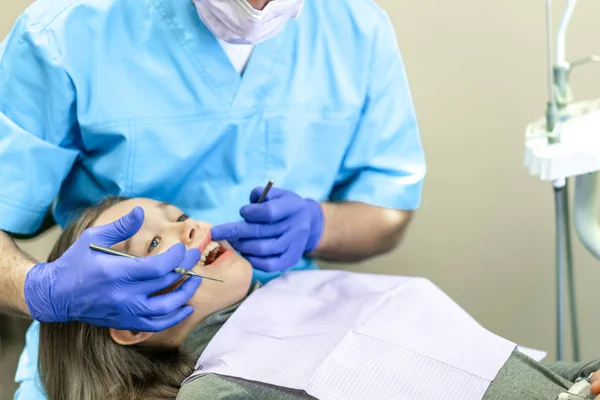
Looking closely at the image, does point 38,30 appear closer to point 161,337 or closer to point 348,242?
point 161,337

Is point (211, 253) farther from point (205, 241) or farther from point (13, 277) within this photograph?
point (13, 277)

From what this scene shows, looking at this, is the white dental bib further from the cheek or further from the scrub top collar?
the scrub top collar

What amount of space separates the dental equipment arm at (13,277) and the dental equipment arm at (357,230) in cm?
64

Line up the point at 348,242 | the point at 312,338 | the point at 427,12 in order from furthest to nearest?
the point at 427,12
the point at 348,242
the point at 312,338

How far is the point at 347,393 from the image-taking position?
3.82 ft

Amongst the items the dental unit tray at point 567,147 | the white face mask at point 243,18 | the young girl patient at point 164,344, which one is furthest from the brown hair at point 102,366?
the dental unit tray at point 567,147

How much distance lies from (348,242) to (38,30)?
2.62 ft

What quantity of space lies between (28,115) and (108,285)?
442mm

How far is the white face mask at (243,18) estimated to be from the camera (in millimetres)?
1326

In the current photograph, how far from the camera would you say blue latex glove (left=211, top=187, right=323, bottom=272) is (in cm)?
140

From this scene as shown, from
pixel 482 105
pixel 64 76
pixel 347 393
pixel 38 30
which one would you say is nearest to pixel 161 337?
pixel 347 393

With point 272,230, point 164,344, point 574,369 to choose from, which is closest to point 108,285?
point 164,344

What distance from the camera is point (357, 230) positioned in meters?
1.66

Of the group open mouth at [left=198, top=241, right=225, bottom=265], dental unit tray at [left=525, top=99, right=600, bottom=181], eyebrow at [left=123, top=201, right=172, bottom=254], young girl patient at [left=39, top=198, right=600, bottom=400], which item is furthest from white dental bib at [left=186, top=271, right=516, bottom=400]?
dental unit tray at [left=525, top=99, right=600, bottom=181]
